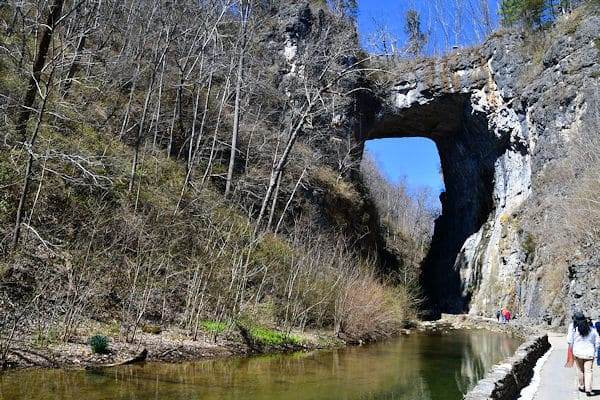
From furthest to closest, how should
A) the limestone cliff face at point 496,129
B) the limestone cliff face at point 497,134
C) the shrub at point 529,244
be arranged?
the shrub at point 529,244 → the limestone cliff face at point 497,134 → the limestone cliff face at point 496,129

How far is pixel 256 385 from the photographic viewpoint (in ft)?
31.3

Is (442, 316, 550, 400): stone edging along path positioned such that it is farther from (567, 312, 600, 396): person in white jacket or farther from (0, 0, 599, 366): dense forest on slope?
(0, 0, 599, 366): dense forest on slope

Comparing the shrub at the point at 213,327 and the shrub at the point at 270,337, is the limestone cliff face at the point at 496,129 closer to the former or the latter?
the shrub at the point at 270,337

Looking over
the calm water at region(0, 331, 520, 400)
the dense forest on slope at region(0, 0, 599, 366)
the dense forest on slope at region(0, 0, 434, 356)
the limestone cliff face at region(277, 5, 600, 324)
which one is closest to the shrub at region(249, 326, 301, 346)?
the dense forest on slope at region(0, 0, 599, 366)

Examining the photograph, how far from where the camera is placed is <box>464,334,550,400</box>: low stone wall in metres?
6.74

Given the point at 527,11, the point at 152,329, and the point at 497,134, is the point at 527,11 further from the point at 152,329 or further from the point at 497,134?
the point at 152,329

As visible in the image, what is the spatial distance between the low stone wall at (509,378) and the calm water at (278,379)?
112 centimetres

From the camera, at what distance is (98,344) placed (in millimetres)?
9938

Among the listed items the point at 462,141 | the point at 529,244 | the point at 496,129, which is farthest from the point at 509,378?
the point at 462,141

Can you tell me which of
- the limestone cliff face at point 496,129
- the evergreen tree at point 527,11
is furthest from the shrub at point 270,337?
the evergreen tree at point 527,11

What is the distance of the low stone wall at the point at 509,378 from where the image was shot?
674 centimetres

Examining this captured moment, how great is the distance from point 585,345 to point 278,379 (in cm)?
514

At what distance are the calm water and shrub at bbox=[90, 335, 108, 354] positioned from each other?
1.90 ft

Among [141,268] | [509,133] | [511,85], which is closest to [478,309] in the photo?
[509,133]
